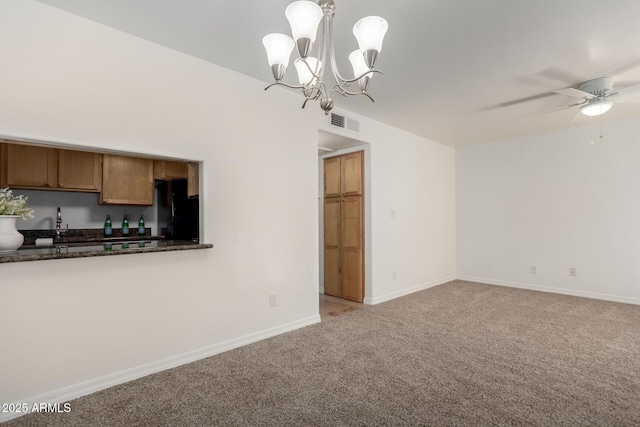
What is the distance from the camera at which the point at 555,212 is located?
4.71 metres

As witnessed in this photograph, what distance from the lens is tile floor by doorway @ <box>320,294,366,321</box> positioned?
373cm

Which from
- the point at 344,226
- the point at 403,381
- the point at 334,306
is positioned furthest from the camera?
→ the point at 344,226

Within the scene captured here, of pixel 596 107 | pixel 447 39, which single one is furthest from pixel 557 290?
pixel 447 39

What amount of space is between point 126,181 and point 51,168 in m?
0.51

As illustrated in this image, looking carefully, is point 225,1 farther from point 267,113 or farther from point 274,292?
point 274,292

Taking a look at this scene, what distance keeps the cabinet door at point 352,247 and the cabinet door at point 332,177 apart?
24 centimetres

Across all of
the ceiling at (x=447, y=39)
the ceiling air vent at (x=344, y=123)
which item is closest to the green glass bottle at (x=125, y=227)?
the ceiling at (x=447, y=39)

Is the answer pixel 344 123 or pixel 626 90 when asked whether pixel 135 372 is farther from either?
pixel 626 90

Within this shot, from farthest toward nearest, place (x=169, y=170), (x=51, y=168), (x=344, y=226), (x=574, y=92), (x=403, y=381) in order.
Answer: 1. (x=344, y=226)
2. (x=574, y=92)
3. (x=169, y=170)
4. (x=51, y=168)
5. (x=403, y=381)

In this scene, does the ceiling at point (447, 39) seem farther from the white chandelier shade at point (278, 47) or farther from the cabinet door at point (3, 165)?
the cabinet door at point (3, 165)

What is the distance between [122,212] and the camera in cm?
320

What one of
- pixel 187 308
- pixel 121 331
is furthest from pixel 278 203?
pixel 121 331

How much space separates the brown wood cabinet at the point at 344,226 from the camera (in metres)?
4.25

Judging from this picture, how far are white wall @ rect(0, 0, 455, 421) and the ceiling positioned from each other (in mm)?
233
